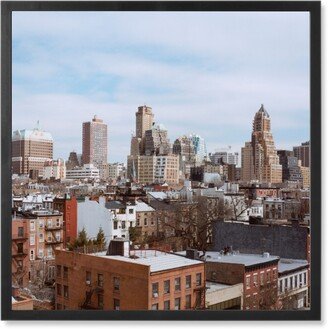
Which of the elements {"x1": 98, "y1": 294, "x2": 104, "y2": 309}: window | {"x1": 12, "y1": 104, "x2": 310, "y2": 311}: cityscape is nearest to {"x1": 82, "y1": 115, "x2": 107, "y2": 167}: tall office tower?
{"x1": 12, "y1": 104, "x2": 310, "y2": 311}: cityscape

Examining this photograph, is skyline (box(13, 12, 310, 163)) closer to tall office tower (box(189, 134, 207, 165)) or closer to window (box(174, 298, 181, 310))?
tall office tower (box(189, 134, 207, 165))

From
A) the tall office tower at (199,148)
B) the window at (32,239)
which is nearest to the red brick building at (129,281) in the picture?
the window at (32,239)

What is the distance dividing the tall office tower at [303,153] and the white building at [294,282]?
411 millimetres

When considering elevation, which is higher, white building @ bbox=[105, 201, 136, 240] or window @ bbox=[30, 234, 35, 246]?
white building @ bbox=[105, 201, 136, 240]

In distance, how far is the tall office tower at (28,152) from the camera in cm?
268

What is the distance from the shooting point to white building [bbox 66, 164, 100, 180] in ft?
9.00

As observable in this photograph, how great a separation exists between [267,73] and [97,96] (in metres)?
0.72

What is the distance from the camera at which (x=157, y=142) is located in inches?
108

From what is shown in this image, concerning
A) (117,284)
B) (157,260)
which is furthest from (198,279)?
(117,284)

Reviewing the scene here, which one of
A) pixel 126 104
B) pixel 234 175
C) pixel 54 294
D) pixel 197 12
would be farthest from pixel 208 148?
pixel 54 294

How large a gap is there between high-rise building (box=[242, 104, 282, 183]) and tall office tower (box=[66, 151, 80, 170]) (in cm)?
71

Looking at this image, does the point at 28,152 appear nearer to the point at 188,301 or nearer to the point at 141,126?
the point at 141,126

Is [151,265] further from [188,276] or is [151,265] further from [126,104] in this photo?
[126,104]

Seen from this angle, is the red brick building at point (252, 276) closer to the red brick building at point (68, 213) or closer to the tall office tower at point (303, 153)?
the tall office tower at point (303, 153)
